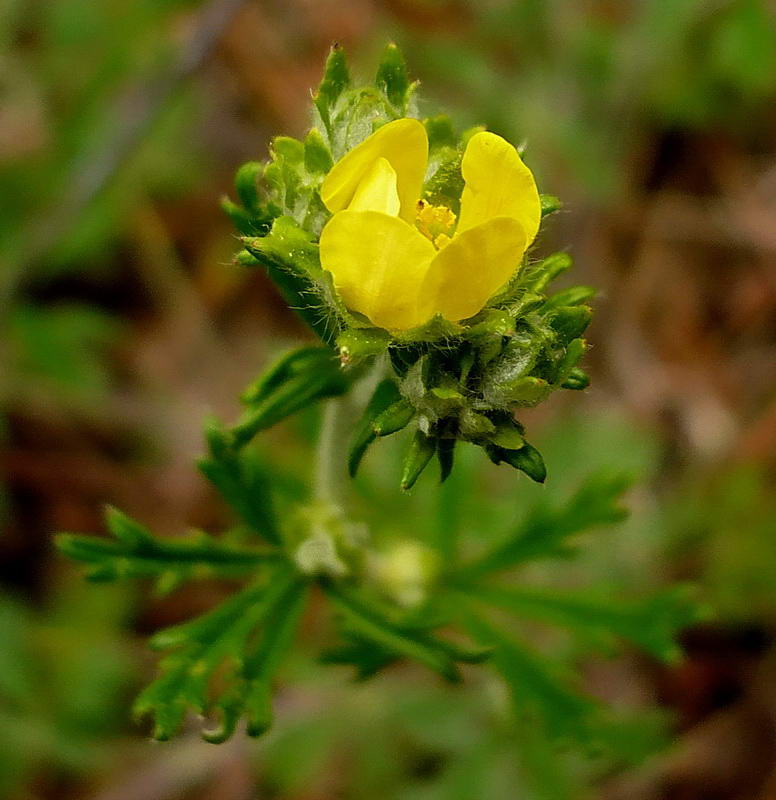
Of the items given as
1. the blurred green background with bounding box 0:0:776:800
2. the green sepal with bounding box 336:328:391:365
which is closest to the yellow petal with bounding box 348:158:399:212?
the green sepal with bounding box 336:328:391:365

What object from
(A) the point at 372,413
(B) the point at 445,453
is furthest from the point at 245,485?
(B) the point at 445,453

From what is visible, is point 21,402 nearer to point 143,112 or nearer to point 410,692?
point 143,112

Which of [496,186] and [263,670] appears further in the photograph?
[263,670]

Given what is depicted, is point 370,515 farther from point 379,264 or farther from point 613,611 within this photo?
point 379,264

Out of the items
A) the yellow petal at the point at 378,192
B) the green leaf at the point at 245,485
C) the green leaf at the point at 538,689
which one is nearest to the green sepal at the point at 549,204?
the yellow petal at the point at 378,192

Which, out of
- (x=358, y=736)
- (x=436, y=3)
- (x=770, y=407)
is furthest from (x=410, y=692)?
(x=436, y=3)

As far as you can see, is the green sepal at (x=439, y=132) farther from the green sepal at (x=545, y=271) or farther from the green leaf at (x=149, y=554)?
the green leaf at (x=149, y=554)
